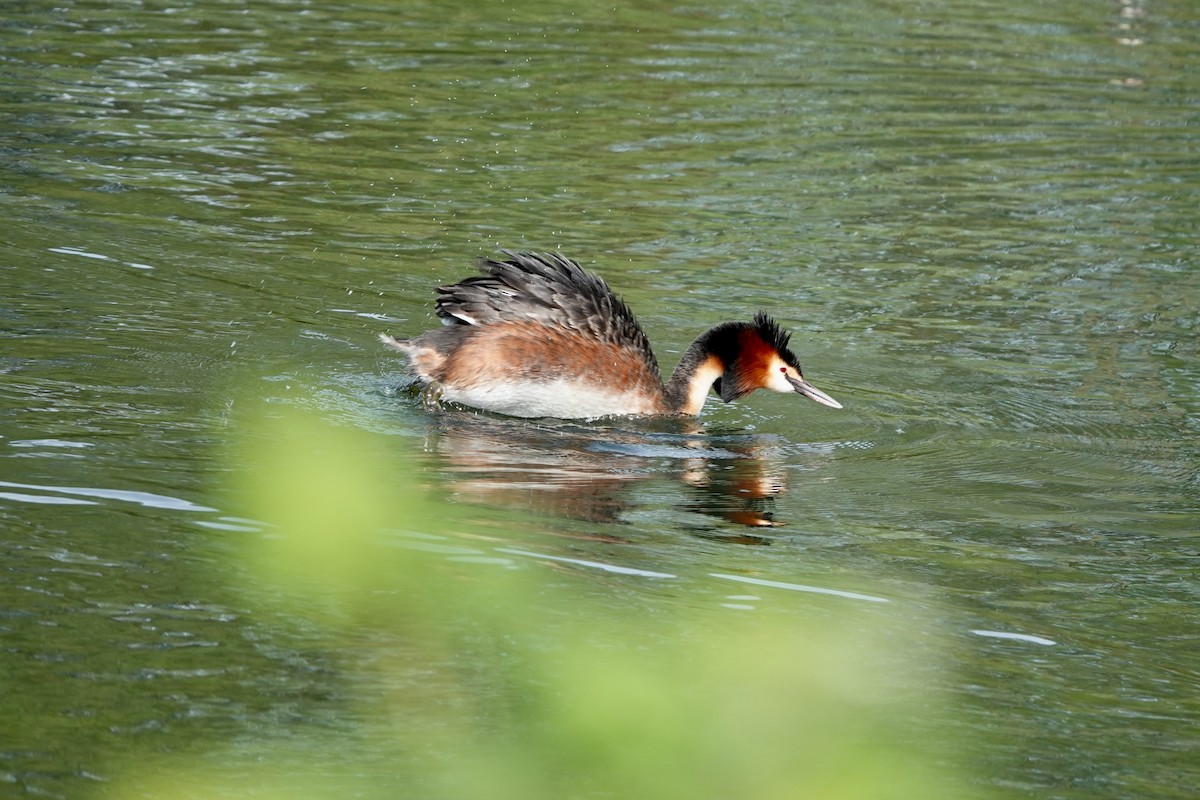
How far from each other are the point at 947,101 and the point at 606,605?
1200 centimetres

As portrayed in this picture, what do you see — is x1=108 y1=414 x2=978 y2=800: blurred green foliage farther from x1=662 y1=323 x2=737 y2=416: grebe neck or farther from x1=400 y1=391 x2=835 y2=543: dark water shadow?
x1=662 y1=323 x2=737 y2=416: grebe neck

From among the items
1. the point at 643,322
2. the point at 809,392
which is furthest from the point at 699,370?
the point at 643,322

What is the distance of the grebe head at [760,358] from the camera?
350 inches

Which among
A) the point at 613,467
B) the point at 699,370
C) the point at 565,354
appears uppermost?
the point at 565,354

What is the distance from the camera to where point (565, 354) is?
28.7 ft

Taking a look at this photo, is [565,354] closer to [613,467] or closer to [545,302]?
[545,302]

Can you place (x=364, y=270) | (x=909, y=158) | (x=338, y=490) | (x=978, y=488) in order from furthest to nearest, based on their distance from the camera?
(x=909, y=158) → (x=364, y=270) → (x=978, y=488) → (x=338, y=490)

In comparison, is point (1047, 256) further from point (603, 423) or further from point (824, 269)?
point (603, 423)

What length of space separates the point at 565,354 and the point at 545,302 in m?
0.30

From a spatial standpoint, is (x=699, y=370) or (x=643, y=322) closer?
(x=699, y=370)

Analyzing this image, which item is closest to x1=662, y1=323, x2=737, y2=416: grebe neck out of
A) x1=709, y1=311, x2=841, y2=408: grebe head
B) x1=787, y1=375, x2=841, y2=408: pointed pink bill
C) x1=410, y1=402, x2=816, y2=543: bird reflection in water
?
x1=709, y1=311, x2=841, y2=408: grebe head

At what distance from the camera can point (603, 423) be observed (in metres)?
8.80

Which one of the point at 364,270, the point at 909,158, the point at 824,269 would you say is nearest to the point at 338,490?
the point at 364,270

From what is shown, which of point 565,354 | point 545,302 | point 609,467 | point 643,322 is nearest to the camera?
point 609,467
